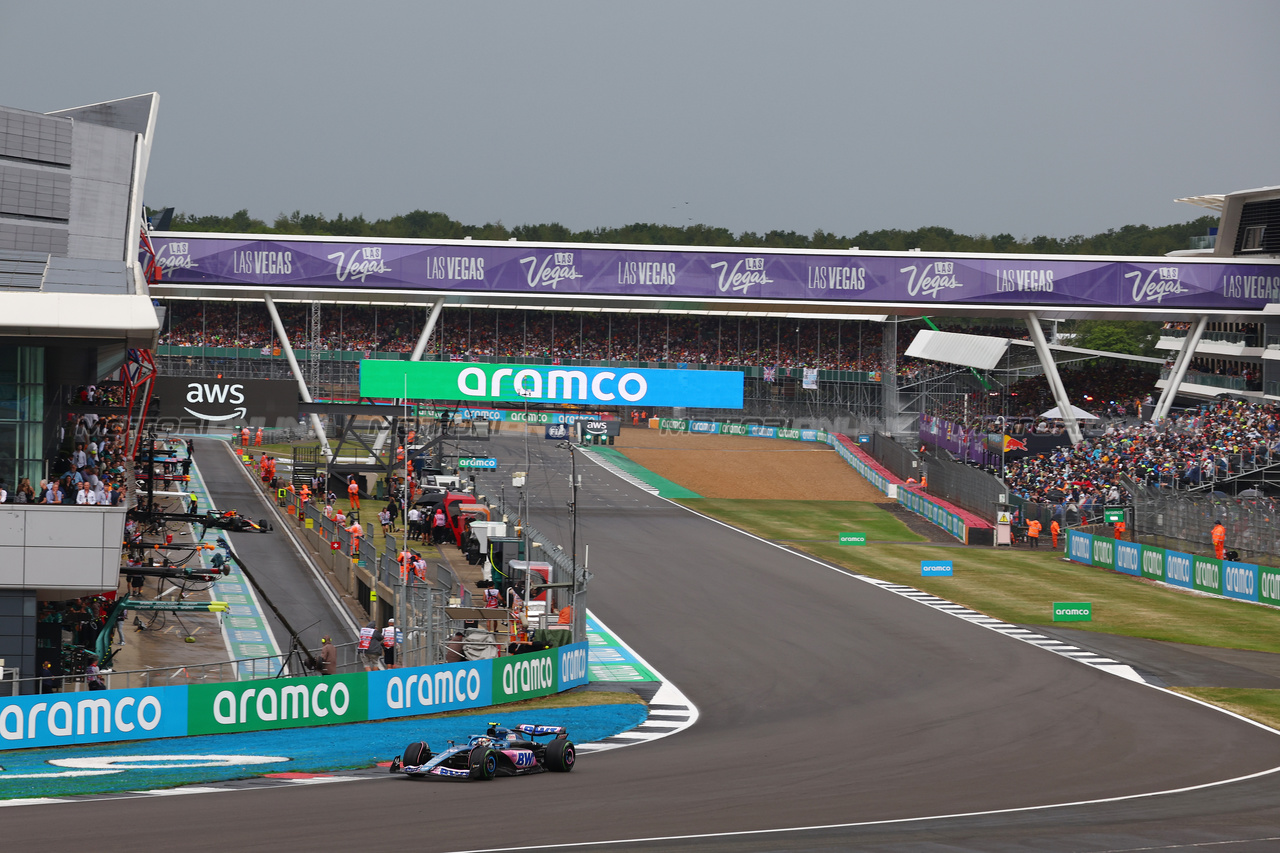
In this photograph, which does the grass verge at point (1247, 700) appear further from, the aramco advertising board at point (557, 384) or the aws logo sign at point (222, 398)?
the aramco advertising board at point (557, 384)

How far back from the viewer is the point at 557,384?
184ft

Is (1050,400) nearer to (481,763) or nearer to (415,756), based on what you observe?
(481,763)

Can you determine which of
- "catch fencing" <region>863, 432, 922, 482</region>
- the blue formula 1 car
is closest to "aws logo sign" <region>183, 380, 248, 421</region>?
the blue formula 1 car

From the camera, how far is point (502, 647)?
2717 cm

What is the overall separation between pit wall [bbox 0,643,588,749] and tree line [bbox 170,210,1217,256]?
415ft

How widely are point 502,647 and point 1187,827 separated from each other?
48.3 feet

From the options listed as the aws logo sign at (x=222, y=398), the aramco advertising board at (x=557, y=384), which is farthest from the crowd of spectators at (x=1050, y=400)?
the aws logo sign at (x=222, y=398)

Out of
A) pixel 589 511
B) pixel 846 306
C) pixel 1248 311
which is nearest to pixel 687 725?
pixel 589 511

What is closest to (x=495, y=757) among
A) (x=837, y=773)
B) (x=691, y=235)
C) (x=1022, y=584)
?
(x=837, y=773)

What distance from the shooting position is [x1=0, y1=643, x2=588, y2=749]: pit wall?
66.5 feet

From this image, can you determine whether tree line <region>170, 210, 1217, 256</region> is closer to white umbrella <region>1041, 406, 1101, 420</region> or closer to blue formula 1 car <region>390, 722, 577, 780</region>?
white umbrella <region>1041, 406, 1101, 420</region>

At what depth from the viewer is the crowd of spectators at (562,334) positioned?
8362 centimetres

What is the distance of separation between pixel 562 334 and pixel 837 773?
6937 centimetres

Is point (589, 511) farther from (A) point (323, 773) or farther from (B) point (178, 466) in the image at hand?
(A) point (323, 773)
